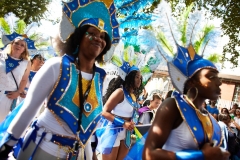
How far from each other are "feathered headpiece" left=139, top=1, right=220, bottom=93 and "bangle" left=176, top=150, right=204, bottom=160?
505 millimetres

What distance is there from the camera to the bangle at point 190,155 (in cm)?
200

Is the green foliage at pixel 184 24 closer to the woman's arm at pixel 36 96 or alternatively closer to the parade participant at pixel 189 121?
Result: the parade participant at pixel 189 121

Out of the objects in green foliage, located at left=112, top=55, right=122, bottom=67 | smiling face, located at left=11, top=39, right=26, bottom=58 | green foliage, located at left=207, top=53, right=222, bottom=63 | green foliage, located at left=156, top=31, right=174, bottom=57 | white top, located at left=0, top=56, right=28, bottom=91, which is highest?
green foliage, located at left=156, top=31, right=174, bottom=57

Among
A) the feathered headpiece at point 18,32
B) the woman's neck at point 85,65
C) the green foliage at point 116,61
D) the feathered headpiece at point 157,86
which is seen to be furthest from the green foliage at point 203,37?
the feathered headpiece at point 157,86

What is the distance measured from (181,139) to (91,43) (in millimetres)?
983

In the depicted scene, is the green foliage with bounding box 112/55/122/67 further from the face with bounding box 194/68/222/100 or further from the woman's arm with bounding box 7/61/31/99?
the face with bounding box 194/68/222/100

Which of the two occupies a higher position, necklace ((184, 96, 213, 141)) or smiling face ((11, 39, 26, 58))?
smiling face ((11, 39, 26, 58))

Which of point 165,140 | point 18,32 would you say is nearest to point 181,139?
point 165,140

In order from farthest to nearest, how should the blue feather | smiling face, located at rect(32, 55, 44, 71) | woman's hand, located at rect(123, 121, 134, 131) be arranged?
smiling face, located at rect(32, 55, 44, 71), woman's hand, located at rect(123, 121, 134, 131), the blue feather

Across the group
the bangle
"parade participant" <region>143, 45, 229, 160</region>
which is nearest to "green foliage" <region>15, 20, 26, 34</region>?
"parade participant" <region>143, 45, 229, 160</region>

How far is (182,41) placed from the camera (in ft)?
8.36

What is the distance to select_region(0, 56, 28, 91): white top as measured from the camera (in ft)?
15.7

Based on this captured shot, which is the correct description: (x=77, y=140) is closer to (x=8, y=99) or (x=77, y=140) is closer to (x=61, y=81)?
(x=61, y=81)

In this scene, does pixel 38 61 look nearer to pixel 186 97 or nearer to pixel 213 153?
pixel 186 97
